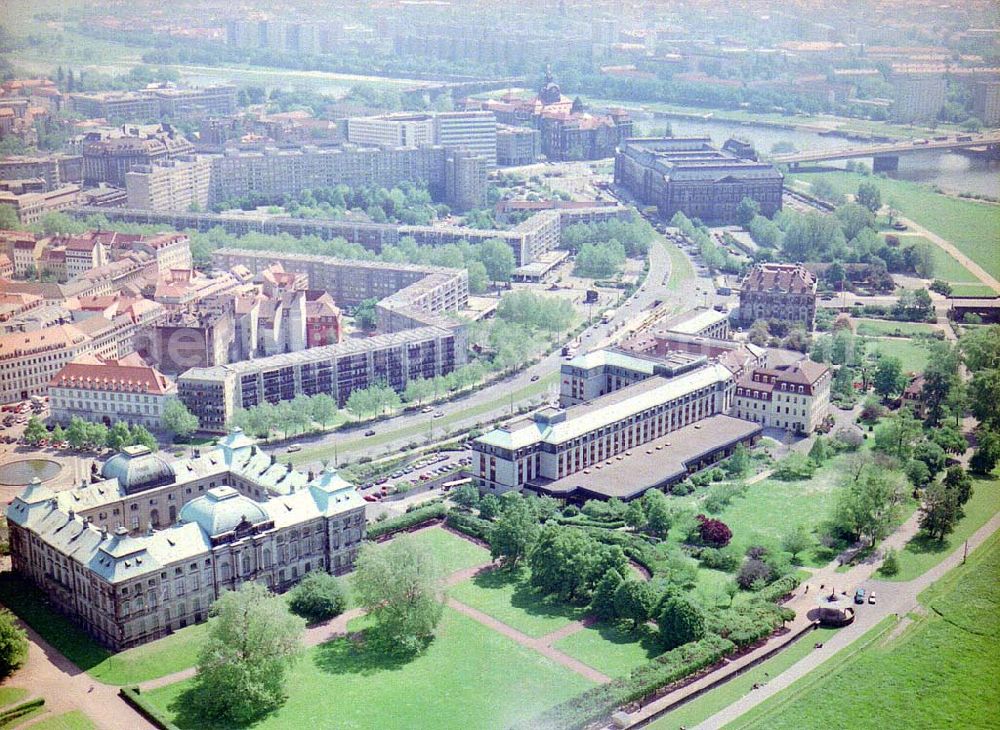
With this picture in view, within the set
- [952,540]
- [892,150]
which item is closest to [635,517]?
[952,540]

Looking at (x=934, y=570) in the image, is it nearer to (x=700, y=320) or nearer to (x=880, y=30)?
(x=700, y=320)

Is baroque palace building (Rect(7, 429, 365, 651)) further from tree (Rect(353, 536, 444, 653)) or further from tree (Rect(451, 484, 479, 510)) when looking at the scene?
tree (Rect(451, 484, 479, 510))

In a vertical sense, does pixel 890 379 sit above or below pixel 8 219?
below

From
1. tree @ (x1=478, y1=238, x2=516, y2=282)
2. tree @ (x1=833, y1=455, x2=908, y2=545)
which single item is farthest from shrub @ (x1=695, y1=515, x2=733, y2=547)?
tree @ (x1=478, y1=238, x2=516, y2=282)

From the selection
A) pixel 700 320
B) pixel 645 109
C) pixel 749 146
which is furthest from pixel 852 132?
pixel 700 320

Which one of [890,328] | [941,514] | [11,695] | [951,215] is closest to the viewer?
[11,695]

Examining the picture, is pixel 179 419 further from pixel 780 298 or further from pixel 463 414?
pixel 780 298

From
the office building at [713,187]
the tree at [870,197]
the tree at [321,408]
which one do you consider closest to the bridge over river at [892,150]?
the tree at [870,197]
